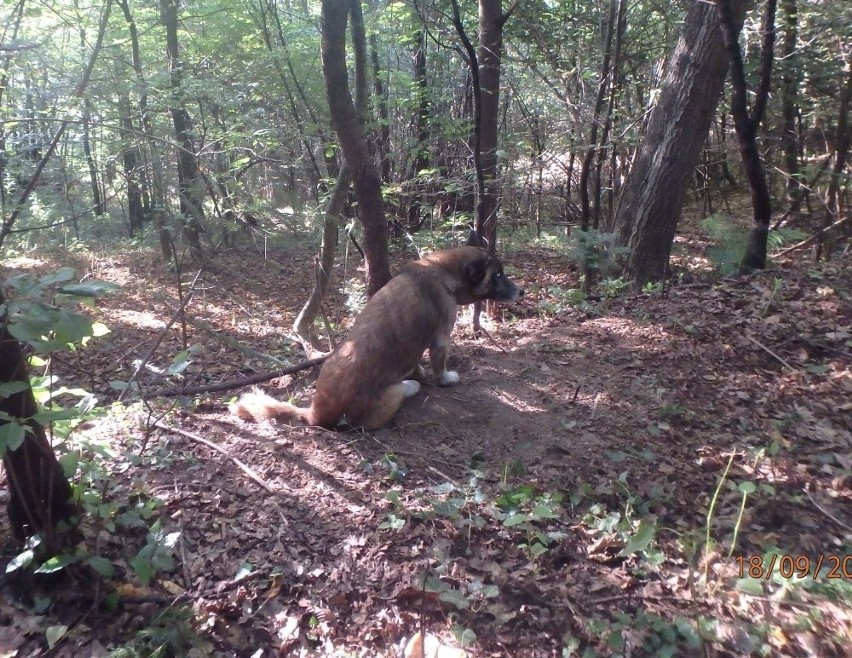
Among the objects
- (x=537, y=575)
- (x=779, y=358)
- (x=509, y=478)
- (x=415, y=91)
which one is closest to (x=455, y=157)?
(x=415, y=91)

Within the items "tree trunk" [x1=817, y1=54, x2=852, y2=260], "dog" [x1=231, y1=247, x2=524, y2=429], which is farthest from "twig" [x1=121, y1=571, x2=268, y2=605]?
"tree trunk" [x1=817, y1=54, x2=852, y2=260]

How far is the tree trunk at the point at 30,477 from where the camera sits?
10.2ft

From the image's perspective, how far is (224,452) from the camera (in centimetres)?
486

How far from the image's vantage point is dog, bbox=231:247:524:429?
5684mm

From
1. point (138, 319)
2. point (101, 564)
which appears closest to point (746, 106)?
point (101, 564)

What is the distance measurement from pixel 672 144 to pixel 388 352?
590 cm

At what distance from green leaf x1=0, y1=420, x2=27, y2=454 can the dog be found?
→ 9.93 feet

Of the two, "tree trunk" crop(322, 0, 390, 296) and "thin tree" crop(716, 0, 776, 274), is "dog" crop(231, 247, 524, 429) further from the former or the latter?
"thin tree" crop(716, 0, 776, 274)

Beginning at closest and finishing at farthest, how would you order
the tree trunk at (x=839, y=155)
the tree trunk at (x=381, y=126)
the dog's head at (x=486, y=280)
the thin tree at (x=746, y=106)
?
the dog's head at (x=486, y=280), the thin tree at (x=746, y=106), the tree trunk at (x=839, y=155), the tree trunk at (x=381, y=126)

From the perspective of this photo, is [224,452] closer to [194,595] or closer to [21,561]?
[194,595]

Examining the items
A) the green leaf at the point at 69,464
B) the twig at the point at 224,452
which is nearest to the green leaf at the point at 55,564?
the green leaf at the point at 69,464

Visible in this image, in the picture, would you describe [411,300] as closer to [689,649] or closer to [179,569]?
[179,569]
